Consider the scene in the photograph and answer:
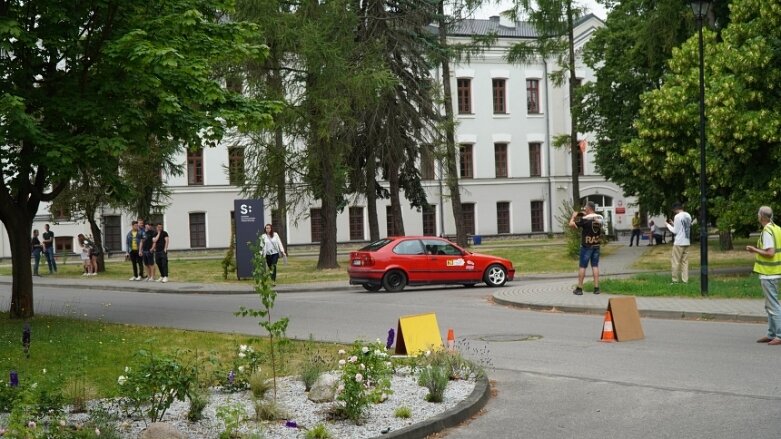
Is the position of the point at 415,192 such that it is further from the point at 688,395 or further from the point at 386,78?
the point at 688,395

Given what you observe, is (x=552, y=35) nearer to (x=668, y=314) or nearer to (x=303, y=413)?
(x=668, y=314)

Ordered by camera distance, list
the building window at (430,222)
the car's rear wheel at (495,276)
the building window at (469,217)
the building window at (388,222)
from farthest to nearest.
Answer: the building window at (469,217) < the building window at (430,222) < the building window at (388,222) < the car's rear wheel at (495,276)

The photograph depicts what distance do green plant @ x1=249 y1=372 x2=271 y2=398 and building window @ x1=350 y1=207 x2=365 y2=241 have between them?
54.6 m

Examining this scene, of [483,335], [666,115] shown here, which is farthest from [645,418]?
[666,115]

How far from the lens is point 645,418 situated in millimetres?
8758

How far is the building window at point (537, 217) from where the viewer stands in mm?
68875

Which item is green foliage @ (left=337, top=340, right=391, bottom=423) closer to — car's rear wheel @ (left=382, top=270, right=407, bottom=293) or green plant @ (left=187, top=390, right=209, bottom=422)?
green plant @ (left=187, top=390, right=209, bottom=422)

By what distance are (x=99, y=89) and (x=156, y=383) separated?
11.0 metres

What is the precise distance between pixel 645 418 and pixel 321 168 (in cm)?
2714

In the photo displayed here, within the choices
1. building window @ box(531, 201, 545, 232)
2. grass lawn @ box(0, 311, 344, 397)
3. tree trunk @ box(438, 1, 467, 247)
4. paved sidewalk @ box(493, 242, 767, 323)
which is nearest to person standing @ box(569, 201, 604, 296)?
paved sidewalk @ box(493, 242, 767, 323)

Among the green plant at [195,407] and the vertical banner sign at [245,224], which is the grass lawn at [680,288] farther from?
the green plant at [195,407]

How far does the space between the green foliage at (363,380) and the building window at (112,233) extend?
53.4m

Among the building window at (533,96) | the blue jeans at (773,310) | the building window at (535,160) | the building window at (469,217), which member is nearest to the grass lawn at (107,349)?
the blue jeans at (773,310)

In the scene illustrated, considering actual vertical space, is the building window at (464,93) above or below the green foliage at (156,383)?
above
